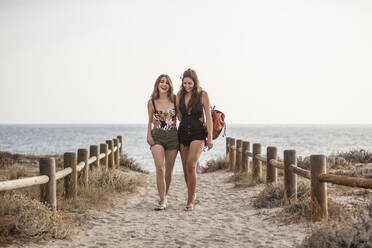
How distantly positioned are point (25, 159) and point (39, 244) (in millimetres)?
13394

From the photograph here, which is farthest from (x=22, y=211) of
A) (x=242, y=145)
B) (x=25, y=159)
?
(x=25, y=159)

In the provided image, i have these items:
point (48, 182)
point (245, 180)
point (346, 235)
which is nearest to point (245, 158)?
point (245, 180)

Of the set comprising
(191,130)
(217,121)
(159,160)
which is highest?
(217,121)

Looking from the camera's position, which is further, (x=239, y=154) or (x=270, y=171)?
(x=239, y=154)

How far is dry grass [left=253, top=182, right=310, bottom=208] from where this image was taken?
717cm

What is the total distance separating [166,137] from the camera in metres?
6.63

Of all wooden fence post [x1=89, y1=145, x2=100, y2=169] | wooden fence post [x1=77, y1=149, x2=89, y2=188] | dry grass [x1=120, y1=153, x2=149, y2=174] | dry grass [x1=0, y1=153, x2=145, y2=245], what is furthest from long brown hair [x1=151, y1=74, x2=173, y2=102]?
dry grass [x1=120, y1=153, x2=149, y2=174]

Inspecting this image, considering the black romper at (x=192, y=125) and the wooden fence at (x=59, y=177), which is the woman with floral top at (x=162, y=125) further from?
the wooden fence at (x=59, y=177)

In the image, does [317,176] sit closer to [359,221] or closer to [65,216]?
[359,221]

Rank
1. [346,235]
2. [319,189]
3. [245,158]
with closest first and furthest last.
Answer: [346,235] < [319,189] < [245,158]

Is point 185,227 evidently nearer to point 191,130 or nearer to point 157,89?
point 191,130

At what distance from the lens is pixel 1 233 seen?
15.1 ft

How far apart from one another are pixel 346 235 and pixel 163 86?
3.81m

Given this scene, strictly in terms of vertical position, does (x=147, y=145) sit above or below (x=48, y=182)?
below
